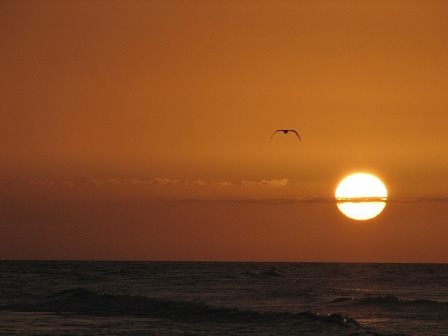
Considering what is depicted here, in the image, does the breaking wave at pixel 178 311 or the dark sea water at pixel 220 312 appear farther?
the breaking wave at pixel 178 311

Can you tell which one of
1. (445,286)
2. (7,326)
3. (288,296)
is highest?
(445,286)

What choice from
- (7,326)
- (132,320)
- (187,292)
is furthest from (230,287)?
(7,326)

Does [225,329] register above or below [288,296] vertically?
below

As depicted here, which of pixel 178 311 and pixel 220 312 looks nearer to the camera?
pixel 220 312

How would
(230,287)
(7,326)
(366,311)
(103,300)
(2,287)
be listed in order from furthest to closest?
(230,287) → (2,287) → (103,300) → (366,311) → (7,326)

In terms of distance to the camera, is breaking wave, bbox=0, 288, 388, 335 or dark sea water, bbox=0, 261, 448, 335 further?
breaking wave, bbox=0, 288, 388, 335

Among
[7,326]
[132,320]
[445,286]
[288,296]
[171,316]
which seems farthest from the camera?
[445,286]

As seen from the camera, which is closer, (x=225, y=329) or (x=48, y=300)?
(x=225, y=329)

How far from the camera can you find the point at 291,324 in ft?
113

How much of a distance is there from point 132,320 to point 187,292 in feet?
62.7

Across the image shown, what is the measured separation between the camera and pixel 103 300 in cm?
4662

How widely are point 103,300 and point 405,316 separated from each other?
1778 centimetres

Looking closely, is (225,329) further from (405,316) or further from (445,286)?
(445,286)

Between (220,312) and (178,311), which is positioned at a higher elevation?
(178,311)
